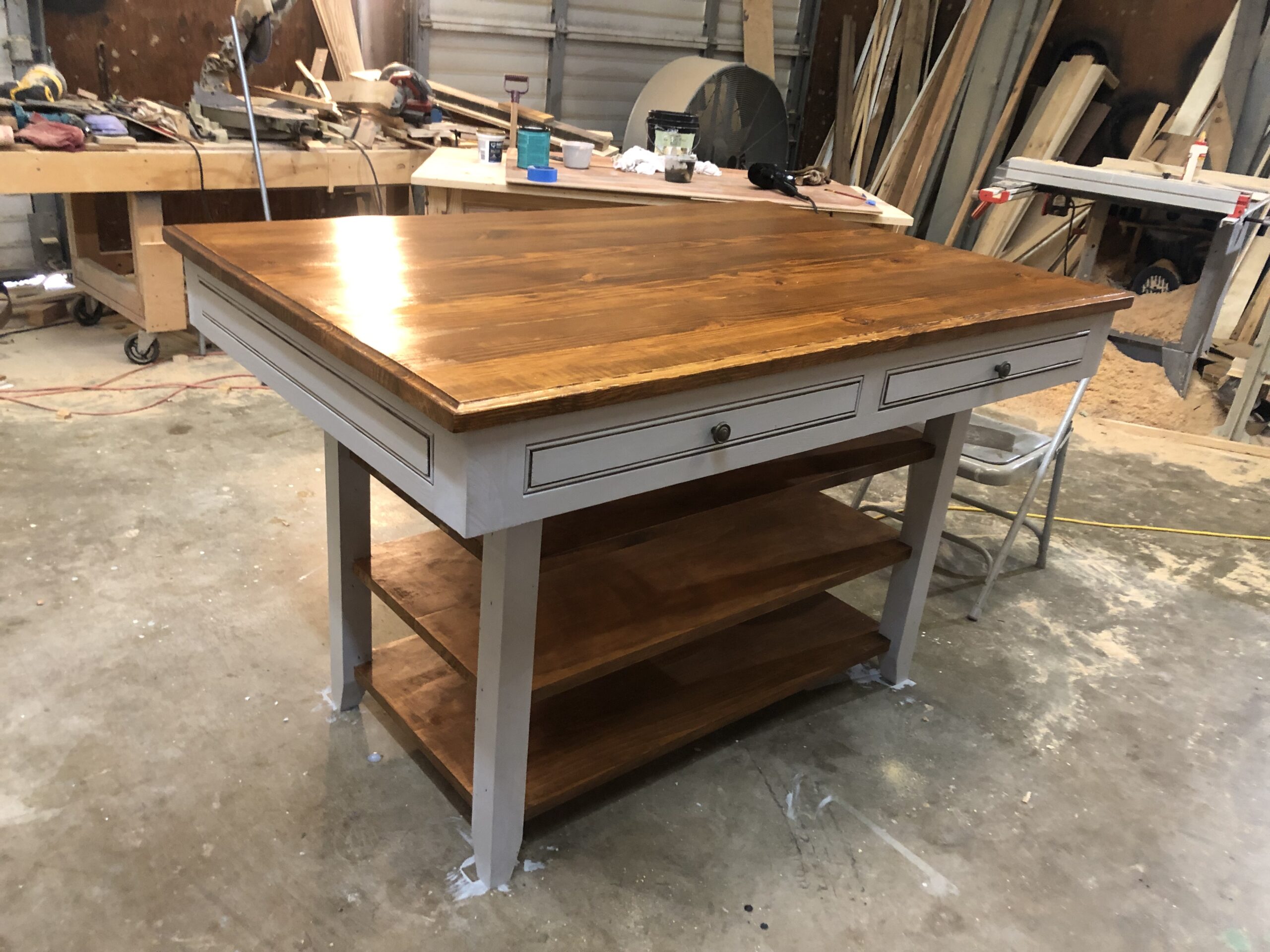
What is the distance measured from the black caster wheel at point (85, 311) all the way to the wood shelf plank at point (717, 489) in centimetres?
321

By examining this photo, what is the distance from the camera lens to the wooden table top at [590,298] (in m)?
1.22

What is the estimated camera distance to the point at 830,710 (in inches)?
89.6

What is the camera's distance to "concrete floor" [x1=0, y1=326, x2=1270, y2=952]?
164 centimetres

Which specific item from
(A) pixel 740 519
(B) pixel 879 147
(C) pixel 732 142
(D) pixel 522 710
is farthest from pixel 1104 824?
(B) pixel 879 147

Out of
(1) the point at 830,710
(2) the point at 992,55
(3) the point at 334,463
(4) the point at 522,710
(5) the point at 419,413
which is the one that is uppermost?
(2) the point at 992,55

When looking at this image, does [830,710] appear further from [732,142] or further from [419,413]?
[732,142]

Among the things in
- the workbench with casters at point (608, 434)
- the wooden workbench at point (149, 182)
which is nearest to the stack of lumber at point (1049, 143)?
the wooden workbench at point (149, 182)

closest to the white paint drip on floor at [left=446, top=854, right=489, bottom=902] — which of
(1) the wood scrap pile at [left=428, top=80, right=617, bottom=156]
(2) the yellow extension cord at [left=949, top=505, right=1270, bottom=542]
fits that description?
(2) the yellow extension cord at [left=949, top=505, right=1270, bottom=542]

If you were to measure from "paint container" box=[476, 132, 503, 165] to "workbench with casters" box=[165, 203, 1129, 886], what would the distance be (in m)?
1.56

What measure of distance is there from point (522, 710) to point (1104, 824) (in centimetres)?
133

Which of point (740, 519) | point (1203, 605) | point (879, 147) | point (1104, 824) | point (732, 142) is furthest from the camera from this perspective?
point (879, 147)

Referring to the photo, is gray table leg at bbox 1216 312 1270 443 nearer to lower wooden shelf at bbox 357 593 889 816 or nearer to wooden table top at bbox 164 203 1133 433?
wooden table top at bbox 164 203 1133 433

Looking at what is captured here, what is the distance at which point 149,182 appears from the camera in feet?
11.6

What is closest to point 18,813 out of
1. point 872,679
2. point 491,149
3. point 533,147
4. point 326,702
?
point 326,702
